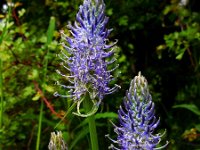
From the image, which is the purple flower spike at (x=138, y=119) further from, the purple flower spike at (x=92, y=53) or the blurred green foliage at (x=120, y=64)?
the blurred green foliage at (x=120, y=64)

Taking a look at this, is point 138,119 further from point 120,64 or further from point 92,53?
point 120,64

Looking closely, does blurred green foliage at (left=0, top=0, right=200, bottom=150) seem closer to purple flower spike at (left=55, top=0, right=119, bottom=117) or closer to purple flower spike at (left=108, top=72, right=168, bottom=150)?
purple flower spike at (left=55, top=0, right=119, bottom=117)

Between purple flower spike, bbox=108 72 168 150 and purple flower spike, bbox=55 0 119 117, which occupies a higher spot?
purple flower spike, bbox=55 0 119 117

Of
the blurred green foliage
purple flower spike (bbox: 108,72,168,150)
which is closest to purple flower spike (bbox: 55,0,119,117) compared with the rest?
purple flower spike (bbox: 108,72,168,150)

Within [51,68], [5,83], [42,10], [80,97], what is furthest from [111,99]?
[80,97]

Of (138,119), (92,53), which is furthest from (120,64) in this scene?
(138,119)

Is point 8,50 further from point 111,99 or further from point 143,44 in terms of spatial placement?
point 143,44

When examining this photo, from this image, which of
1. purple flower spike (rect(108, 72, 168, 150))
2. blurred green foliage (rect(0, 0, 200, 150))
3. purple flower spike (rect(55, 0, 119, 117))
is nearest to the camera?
purple flower spike (rect(108, 72, 168, 150))
